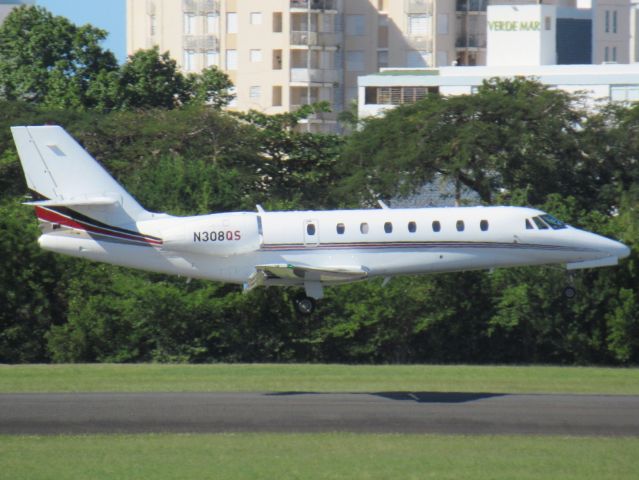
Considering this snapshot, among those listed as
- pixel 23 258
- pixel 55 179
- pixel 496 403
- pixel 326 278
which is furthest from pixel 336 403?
pixel 23 258

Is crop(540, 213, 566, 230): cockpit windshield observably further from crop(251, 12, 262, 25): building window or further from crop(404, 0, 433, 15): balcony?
crop(404, 0, 433, 15): balcony

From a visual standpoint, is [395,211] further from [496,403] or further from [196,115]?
[196,115]

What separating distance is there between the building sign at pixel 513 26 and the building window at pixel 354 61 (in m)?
23.2

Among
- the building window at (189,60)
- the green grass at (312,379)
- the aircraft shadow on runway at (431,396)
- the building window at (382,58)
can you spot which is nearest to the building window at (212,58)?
the building window at (189,60)

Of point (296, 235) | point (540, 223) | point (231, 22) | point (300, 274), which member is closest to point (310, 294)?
point (300, 274)

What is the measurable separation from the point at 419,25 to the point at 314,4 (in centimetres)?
1013

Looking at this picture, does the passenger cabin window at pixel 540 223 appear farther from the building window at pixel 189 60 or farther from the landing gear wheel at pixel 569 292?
the building window at pixel 189 60

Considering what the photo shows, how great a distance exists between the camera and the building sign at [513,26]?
103312 mm

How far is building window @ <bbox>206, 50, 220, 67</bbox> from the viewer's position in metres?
122

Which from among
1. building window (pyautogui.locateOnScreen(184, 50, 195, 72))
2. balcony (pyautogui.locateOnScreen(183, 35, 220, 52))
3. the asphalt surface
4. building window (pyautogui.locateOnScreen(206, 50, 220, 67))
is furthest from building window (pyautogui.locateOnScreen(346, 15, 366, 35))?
the asphalt surface

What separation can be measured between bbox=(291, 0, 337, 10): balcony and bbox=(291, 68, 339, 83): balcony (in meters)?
5.42

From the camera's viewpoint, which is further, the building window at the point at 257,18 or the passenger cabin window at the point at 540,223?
the building window at the point at 257,18

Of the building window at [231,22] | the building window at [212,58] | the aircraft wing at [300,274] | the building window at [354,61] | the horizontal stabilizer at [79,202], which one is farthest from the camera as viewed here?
the building window at [354,61]

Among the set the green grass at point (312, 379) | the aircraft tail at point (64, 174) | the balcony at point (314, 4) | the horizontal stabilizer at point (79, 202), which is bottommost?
the green grass at point (312, 379)
